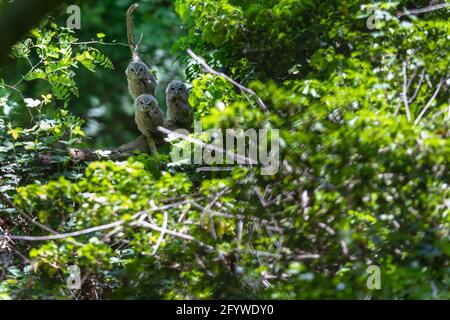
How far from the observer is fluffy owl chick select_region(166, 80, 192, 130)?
6.55 metres

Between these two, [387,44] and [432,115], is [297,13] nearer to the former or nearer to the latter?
[387,44]

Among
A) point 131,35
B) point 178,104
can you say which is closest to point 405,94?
point 178,104

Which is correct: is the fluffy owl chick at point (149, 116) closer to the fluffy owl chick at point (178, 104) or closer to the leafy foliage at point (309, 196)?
the fluffy owl chick at point (178, 104)

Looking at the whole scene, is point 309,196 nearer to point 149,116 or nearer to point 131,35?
point 149,116

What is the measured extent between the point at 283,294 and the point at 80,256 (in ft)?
3.43

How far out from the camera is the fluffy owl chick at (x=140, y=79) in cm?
674

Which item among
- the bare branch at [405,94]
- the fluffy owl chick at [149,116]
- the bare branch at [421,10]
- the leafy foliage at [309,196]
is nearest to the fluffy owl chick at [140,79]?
the fluffy owl chick at [149,116]

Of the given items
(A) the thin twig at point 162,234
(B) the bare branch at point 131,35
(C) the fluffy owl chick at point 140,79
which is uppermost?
(B) the bare branch at point 131,35

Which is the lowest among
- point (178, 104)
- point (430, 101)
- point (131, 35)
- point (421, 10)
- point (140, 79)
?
point (430, 101)

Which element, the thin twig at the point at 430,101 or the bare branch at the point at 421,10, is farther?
the bare branch at the point at 421,10

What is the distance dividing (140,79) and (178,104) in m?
0.51

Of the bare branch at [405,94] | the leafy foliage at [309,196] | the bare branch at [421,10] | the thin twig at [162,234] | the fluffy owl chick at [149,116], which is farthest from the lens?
the fluffy owl chick at [149,116]

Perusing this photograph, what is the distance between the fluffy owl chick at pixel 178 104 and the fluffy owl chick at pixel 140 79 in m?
0.32

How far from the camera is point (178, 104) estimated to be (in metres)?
6.57
